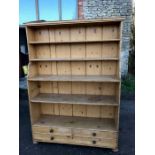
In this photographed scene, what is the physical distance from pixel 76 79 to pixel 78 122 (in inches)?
24.1

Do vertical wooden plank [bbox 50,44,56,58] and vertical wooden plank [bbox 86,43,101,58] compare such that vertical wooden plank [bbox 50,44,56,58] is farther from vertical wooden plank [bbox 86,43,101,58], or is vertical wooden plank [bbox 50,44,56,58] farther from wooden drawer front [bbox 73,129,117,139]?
wooden drawer front [bbox 73,129,117,139]

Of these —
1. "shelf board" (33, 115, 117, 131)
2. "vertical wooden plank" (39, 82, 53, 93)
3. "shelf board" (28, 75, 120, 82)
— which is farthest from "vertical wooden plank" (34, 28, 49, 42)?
"shelf board" (33, 115, 117, 131)

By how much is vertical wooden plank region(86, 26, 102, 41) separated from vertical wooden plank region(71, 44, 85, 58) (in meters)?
0.14

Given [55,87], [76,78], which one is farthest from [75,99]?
[55,87]

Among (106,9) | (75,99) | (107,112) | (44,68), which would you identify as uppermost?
(106,9)

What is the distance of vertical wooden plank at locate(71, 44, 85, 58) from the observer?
2328mm

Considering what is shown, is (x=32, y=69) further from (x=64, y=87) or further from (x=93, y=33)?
(x=93, y=33)

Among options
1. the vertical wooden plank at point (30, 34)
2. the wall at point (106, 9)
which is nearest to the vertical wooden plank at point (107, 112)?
the vertical wooden plank at point (30, 34)

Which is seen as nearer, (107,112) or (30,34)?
(30,34)

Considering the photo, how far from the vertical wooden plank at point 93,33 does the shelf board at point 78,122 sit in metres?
1.08

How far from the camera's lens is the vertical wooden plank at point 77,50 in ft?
7.64

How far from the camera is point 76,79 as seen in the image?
2.20 m
